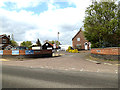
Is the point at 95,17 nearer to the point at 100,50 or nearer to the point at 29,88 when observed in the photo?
the point at 100,50

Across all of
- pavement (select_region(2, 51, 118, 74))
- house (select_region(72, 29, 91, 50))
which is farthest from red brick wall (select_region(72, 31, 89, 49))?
pavement (select_region(2, 51, 118, 74))

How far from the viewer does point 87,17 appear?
20203 millimetres

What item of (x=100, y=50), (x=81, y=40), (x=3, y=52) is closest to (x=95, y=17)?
(x=100, y=50)

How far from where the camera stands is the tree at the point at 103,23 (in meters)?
17.5

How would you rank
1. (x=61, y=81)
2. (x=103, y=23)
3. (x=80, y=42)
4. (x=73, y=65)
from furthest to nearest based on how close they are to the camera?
(x=80, y=42), (x=103, y=23), (x=73, y=65), (x=61, y=81)

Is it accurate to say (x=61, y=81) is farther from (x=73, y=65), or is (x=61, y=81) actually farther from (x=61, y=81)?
(x=73, y=65)

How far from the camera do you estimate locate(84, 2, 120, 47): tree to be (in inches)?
690

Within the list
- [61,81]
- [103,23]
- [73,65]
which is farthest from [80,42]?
[61,81]

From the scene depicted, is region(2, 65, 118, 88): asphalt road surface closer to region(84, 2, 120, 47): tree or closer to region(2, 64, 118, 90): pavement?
region(2, 64, 118, 90): pavement

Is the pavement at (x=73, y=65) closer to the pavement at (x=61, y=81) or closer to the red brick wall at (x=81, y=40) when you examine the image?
the pavement at (x=61, y=81)

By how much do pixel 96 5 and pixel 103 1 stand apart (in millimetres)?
1422

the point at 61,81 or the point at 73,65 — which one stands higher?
the point at 61,81

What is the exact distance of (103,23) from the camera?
18359 millimetres

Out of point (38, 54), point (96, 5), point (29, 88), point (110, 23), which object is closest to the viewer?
point (29, 88)
